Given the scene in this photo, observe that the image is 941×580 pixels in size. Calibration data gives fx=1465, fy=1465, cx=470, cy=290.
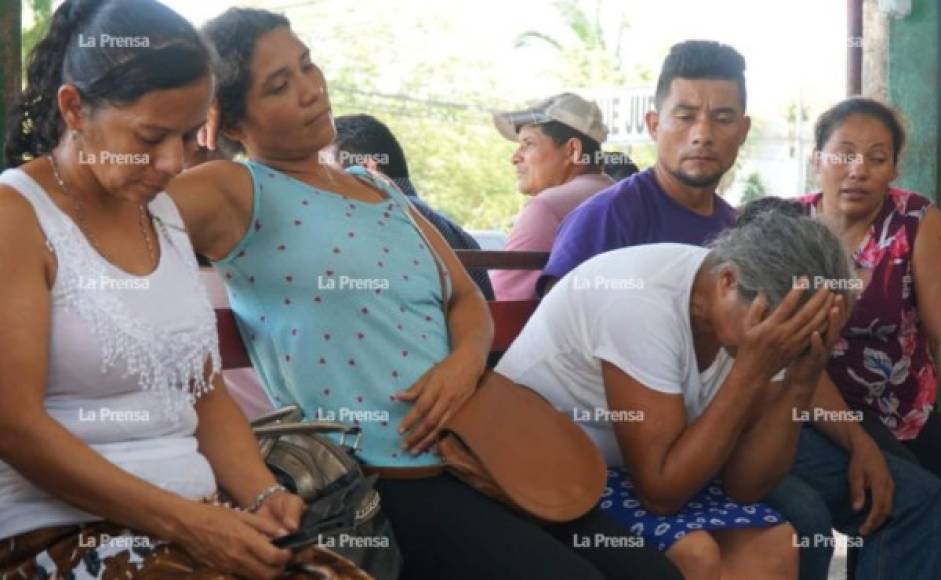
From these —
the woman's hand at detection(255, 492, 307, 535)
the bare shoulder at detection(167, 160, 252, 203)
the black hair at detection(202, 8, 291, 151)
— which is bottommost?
the woman's hand at detection(255, 492, 307, 535)

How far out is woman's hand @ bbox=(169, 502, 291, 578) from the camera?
7.42 ft

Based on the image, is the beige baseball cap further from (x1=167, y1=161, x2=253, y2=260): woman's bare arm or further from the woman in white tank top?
the woman in white tank top

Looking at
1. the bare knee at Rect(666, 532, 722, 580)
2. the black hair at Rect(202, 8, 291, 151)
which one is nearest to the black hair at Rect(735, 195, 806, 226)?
the bare knee at Rect(666, 532, 722, 580)

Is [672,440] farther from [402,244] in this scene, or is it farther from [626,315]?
[402,244]

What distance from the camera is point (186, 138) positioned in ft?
8.35

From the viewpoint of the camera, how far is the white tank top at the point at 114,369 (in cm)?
229

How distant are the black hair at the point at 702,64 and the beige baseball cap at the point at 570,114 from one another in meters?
1.33

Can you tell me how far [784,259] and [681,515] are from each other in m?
0.61

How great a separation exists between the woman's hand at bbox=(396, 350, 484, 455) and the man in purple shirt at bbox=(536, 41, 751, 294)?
1065 millimetres

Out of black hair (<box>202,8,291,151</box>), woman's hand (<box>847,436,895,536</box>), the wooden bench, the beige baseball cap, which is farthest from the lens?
the beige baseball cap

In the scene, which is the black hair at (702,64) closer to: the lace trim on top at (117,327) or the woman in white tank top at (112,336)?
the woman in white tank top at (112,336)

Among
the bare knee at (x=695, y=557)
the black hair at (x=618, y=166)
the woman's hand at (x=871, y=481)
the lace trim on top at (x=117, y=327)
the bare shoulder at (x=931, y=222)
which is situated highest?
the lace trim on top at (x=117, y=327)

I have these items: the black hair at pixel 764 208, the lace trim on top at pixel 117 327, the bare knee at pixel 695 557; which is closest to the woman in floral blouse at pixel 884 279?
the black hair at pixel 764 208

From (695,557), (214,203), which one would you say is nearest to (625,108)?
(695,557)
